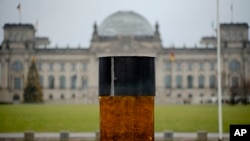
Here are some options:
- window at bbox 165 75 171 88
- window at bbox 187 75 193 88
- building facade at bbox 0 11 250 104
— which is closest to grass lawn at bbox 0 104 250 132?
building facade at bbox 0 11 250 104

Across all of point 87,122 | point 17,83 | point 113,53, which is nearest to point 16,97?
point 17,83

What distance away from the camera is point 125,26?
112500 millimetres

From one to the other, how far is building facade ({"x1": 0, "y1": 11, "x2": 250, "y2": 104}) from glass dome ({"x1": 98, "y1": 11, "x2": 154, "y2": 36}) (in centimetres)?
21

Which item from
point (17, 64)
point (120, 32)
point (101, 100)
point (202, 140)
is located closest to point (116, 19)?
point (120, 32)

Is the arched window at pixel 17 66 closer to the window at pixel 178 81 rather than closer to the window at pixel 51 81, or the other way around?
the window at pixel 51 81

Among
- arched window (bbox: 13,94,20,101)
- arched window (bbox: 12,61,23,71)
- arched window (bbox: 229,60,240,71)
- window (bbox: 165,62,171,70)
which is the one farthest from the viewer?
window (bbox: 165,62,171,70)

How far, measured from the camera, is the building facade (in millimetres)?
105688

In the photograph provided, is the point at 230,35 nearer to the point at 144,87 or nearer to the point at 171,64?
the point at 171,64

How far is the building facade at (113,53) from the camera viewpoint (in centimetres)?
10569

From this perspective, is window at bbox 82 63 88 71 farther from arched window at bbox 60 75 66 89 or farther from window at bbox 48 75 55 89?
window at bbox 48 75 55 89

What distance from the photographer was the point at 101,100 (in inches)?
343

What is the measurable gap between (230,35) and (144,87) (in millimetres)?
99687

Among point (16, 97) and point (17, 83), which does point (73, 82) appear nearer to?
point (17, 83)

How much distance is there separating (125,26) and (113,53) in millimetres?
9872
